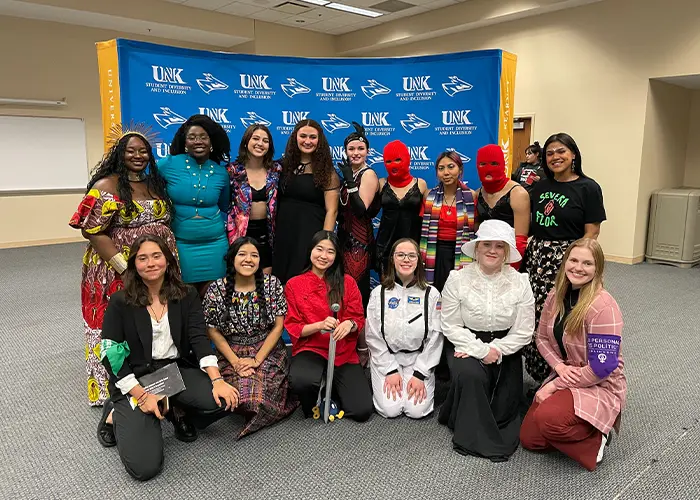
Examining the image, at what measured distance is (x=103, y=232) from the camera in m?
2.63

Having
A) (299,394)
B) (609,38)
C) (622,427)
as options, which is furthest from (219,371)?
(609,38)

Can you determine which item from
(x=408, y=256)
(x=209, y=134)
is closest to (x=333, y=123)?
(x=209, y=134)

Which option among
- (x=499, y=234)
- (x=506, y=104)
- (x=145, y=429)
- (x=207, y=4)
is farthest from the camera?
(x=207, y=4)

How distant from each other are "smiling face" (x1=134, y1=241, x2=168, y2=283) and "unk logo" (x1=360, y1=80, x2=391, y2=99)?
223 cm

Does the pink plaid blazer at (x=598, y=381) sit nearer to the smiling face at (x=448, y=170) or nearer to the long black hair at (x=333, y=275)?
the smiling face at (x=448, y=170)

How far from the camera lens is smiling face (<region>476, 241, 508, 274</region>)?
8.45ft

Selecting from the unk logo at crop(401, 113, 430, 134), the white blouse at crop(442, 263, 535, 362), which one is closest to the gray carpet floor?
the white blouse at crop(442, 263, 535, 362)

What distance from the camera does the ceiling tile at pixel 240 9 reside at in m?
7.91

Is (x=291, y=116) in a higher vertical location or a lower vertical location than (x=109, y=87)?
lower

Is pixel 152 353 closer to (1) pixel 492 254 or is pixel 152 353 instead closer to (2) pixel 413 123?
(1) pixel 492 254

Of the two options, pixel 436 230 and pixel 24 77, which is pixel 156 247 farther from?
pixel 24 77

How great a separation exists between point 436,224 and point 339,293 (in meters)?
0.68

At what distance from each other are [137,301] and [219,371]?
51 cm

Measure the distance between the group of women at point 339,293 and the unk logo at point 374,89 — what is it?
0.94 m
